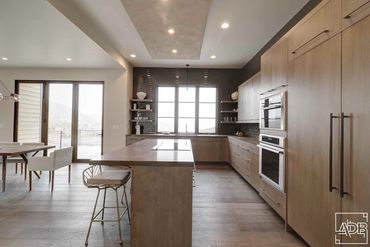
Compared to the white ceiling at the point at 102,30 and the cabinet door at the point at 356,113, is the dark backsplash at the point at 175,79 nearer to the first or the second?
the white ceiling at the point at 102,30

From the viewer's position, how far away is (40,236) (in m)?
2.58

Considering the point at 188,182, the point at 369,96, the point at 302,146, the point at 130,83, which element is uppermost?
the point at 130,83

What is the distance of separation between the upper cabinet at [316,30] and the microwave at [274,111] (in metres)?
0.54

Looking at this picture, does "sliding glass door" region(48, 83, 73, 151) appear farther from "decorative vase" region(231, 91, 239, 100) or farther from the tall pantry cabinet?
the tall pantry cabinet

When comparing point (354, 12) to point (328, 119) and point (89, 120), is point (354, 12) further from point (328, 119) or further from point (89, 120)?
point (89, 120)

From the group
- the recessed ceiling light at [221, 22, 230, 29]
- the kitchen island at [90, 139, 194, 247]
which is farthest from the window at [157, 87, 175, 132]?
the kitchen island at [90, 139, 194, 247]

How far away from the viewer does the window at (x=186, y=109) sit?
7.72 m

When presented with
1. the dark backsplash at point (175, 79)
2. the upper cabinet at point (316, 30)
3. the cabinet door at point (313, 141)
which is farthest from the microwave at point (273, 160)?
the dark backsplash at point (175, 79)

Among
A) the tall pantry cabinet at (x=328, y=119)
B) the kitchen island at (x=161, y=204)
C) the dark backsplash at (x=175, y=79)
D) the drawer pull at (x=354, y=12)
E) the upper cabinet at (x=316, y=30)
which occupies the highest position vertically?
the dark backsplash at (x=175, y=79)

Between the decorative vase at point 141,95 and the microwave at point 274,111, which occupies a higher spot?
the decorative vase at point 141,95

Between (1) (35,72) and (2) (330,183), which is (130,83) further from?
(2) (330,183)

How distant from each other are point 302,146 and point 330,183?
60 cm

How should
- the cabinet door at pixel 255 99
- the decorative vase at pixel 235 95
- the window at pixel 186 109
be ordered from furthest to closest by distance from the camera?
the window at pixel 186 109, the decorative vase at pixel 235 95, the cabinet door at pixel 255 99

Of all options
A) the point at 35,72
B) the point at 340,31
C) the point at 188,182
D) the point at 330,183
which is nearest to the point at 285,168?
the point at 330,183
